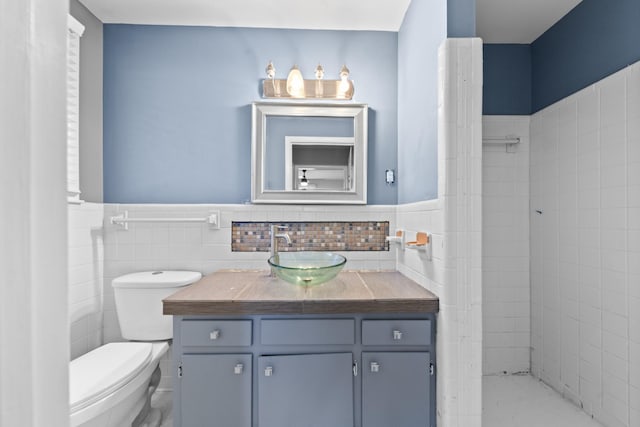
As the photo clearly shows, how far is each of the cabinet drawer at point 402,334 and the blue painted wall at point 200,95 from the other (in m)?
1.16

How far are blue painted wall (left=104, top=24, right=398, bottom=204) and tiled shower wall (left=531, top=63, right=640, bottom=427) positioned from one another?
112 cm

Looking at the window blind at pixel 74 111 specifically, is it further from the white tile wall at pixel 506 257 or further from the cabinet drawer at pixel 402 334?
the white tile wall at pixel 506 257

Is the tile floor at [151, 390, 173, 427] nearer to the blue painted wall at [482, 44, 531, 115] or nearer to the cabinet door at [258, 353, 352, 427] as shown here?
the cabinet door at [258, 353, 352, 427]

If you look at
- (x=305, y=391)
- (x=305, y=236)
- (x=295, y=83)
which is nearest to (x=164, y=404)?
(x=305, y=391)

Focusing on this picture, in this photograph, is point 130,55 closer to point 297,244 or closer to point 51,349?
point 297,244

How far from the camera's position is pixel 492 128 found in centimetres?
239

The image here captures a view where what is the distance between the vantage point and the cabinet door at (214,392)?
57.4 inches

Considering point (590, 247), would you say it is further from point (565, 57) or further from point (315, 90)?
point (315, 90)

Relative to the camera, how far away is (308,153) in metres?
2.14

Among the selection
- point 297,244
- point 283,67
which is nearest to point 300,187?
point 297,244

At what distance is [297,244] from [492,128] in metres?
1.71

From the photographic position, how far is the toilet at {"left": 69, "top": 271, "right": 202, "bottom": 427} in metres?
1.31

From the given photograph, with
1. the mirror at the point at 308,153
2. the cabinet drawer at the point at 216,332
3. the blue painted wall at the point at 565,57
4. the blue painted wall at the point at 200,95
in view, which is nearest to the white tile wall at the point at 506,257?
the blue painted wall at the point at 565,57

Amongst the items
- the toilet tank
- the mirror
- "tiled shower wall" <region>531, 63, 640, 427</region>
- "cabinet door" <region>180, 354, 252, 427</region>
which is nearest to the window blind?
the toilet tank
